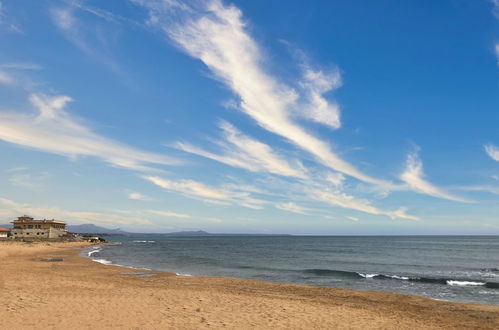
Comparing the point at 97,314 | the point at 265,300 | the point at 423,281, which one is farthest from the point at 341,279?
the point at 97,314

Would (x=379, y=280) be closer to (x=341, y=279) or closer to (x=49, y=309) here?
(x=341, y=279)

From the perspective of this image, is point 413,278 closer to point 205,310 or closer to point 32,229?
point 205,310

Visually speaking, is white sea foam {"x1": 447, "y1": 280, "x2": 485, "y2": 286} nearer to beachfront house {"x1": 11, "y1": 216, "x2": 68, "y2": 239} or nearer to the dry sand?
the dry sand

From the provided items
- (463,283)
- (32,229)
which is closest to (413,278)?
(463,283)

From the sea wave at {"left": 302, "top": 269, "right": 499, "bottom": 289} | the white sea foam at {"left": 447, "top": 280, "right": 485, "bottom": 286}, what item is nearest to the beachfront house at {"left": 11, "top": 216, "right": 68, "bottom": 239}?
the sea wave at {"left": 302, "top": 269, "right": 499, "bottom": 289}

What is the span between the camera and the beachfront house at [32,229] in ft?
387

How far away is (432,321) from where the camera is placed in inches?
709

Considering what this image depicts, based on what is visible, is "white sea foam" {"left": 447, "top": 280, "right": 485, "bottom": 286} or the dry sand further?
"white sea foam" {"left": 447, "top": 280, "right": 485, "bottom": 286}

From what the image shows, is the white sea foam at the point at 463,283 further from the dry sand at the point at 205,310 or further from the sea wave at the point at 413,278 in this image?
the dry sand at the point at 205,310

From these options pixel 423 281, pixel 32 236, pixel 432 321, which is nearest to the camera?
pixel 432 321

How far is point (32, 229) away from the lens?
12012 centimetres

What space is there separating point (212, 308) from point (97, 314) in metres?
5.61

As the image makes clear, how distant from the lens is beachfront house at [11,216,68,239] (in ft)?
387

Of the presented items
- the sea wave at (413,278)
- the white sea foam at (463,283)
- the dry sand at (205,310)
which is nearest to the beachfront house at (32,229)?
the dry sand at (205,310)
